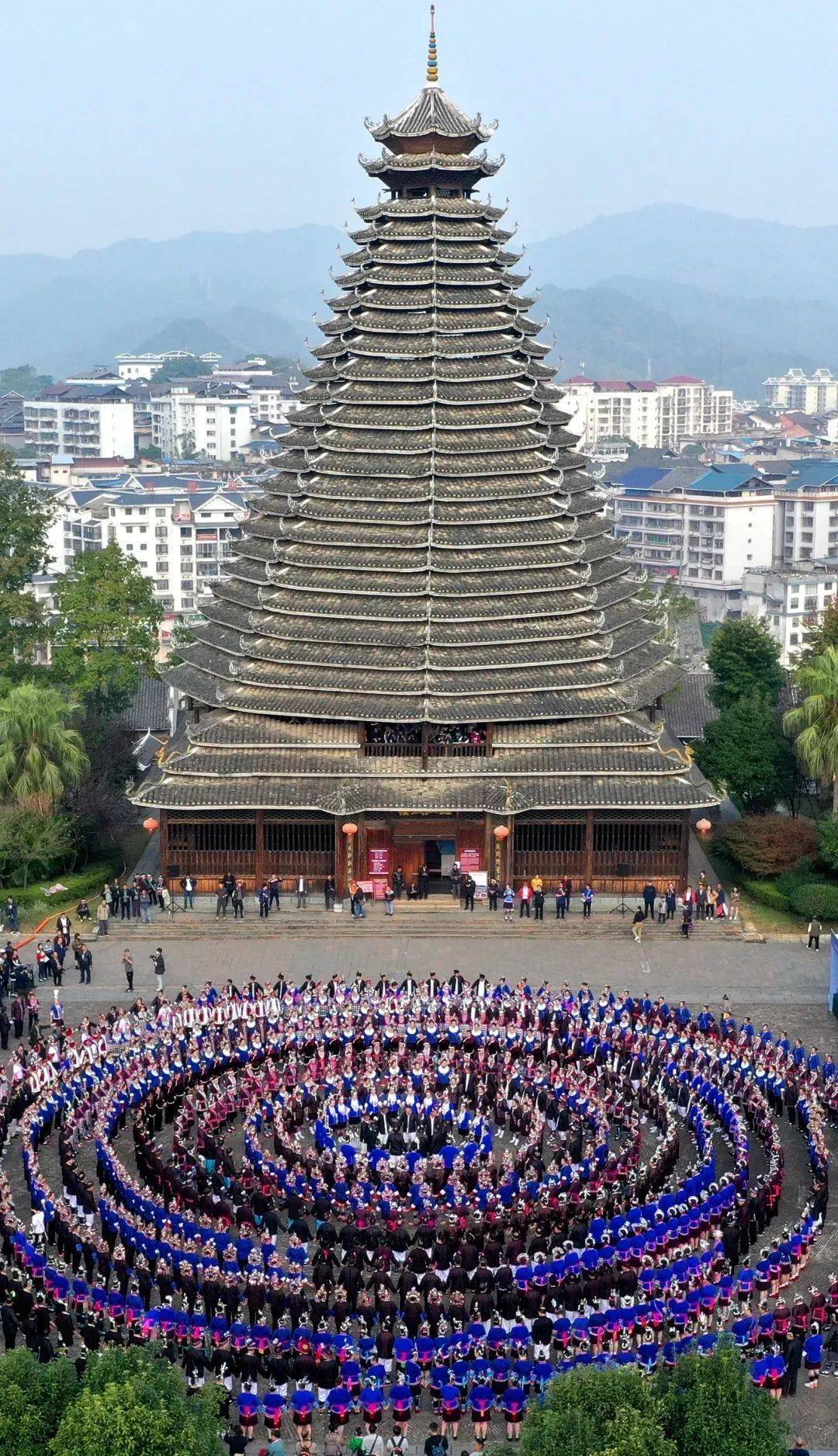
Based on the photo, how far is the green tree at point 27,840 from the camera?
184 feet

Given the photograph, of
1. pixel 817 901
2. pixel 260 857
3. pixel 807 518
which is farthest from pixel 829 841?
pixel 807 518

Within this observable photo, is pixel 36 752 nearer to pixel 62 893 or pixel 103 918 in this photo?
pixel 62 893

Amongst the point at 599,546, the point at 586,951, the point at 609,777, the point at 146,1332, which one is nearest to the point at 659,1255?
the point at 146,1332

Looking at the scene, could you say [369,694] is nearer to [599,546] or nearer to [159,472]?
[599,546]

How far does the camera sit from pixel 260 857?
5597cm

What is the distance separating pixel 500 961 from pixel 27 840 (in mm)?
15660

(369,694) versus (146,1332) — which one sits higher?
(369,694)

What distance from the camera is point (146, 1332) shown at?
1148 inches

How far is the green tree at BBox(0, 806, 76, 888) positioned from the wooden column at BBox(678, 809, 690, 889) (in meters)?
19.2

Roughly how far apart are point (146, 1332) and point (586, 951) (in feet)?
81.8

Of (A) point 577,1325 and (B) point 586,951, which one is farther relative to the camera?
(B) point 586,951

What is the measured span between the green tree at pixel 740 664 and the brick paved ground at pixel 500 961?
18270 mm

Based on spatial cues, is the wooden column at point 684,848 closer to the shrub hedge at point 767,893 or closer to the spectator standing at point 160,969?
the shrub hedge at point 767,893

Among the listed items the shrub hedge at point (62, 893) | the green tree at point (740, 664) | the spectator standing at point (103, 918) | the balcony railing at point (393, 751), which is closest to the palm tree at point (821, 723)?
the green tree at point (740, 664)
